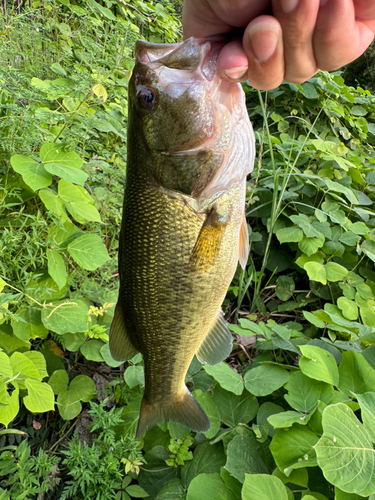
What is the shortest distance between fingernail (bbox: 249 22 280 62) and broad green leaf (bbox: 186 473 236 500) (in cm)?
160

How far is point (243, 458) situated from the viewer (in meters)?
1.54

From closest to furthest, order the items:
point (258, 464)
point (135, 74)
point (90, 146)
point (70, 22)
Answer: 1. point (135, 74)
2. point (258, 464)
3. point (90, 146)
4. point (70, 22)

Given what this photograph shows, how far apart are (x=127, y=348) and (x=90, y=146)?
1750 millimetres

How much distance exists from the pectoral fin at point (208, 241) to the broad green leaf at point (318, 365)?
74 cm

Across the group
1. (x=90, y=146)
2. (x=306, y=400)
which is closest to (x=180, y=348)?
(x=306, y=400)

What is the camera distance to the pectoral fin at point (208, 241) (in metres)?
1.20

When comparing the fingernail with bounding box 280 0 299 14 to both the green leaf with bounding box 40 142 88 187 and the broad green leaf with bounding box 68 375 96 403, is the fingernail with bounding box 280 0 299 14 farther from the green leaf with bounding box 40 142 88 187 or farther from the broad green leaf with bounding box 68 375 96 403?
the broad green leaf with bounding box 68 375 96 403

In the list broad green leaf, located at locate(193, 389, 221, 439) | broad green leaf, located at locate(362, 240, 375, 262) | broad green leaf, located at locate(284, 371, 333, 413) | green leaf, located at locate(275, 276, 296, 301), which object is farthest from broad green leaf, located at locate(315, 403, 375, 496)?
broad green leaf, located at locate(362, 240, 375, 262)

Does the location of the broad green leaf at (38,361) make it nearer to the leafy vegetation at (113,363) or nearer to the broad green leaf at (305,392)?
the leafy vegetation at (113,363)

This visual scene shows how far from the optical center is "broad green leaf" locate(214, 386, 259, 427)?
5.90ft

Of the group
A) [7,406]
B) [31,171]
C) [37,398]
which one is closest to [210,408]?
[37,398]

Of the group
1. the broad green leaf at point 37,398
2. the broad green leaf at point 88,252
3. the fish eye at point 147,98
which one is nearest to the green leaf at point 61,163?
the broad green leaf at point 88,252

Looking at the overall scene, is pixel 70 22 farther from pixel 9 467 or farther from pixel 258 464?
pixel 258 464

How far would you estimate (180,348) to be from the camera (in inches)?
53.1
